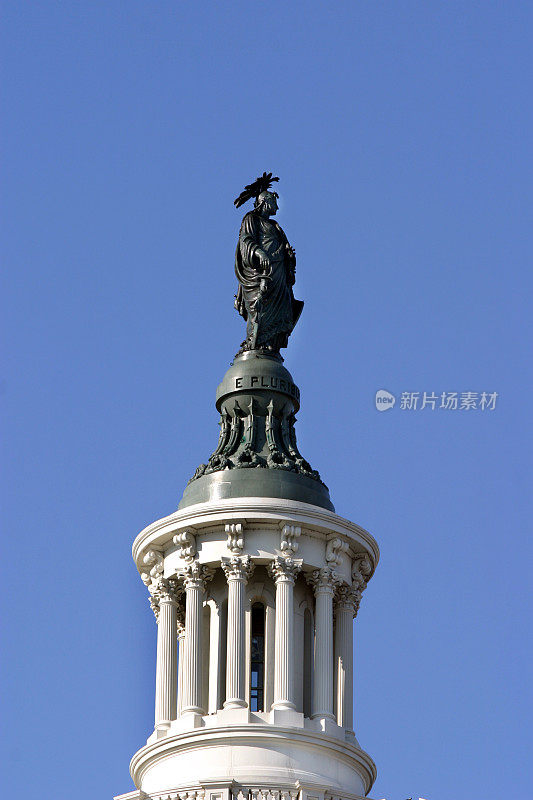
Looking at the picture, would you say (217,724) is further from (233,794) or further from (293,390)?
(293,390)

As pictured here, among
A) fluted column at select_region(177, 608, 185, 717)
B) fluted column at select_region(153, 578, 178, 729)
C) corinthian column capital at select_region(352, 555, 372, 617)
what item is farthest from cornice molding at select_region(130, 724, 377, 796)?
corinthian column capital at select_region(352, 555, 372, 617)

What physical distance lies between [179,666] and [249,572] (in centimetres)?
335

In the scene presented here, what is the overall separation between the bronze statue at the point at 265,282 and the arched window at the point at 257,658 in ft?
28.0

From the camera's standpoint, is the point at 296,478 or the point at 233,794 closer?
the point at 233,794

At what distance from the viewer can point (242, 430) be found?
6569 cm

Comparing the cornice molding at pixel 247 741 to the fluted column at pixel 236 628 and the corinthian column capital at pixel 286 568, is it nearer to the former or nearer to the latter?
the fluted column at pixel 236 628

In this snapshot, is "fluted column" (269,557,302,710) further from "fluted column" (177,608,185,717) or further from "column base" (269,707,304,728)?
"fluted column" (177,608,185,717)

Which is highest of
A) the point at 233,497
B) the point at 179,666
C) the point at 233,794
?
Result: the point at 233,497

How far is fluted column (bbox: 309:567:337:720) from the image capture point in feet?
202

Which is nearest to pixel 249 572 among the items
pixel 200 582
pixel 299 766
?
pixel 200 582

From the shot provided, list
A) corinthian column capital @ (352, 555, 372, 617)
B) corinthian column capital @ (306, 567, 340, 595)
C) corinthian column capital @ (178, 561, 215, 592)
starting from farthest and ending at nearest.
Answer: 1. corinthian column capital @ (352, 555, 372, 617)
2. corinthian column capital @ (306, 567, 340, 595)
3. corinthian column capital @ (178, 561, 215, 592)

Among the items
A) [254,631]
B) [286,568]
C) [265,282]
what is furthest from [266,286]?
[254,631]

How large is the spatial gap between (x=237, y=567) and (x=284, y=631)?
2159 mm

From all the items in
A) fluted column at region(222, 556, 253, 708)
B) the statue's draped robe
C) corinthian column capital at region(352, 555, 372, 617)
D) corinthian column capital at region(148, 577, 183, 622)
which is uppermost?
the statue's draped robe
